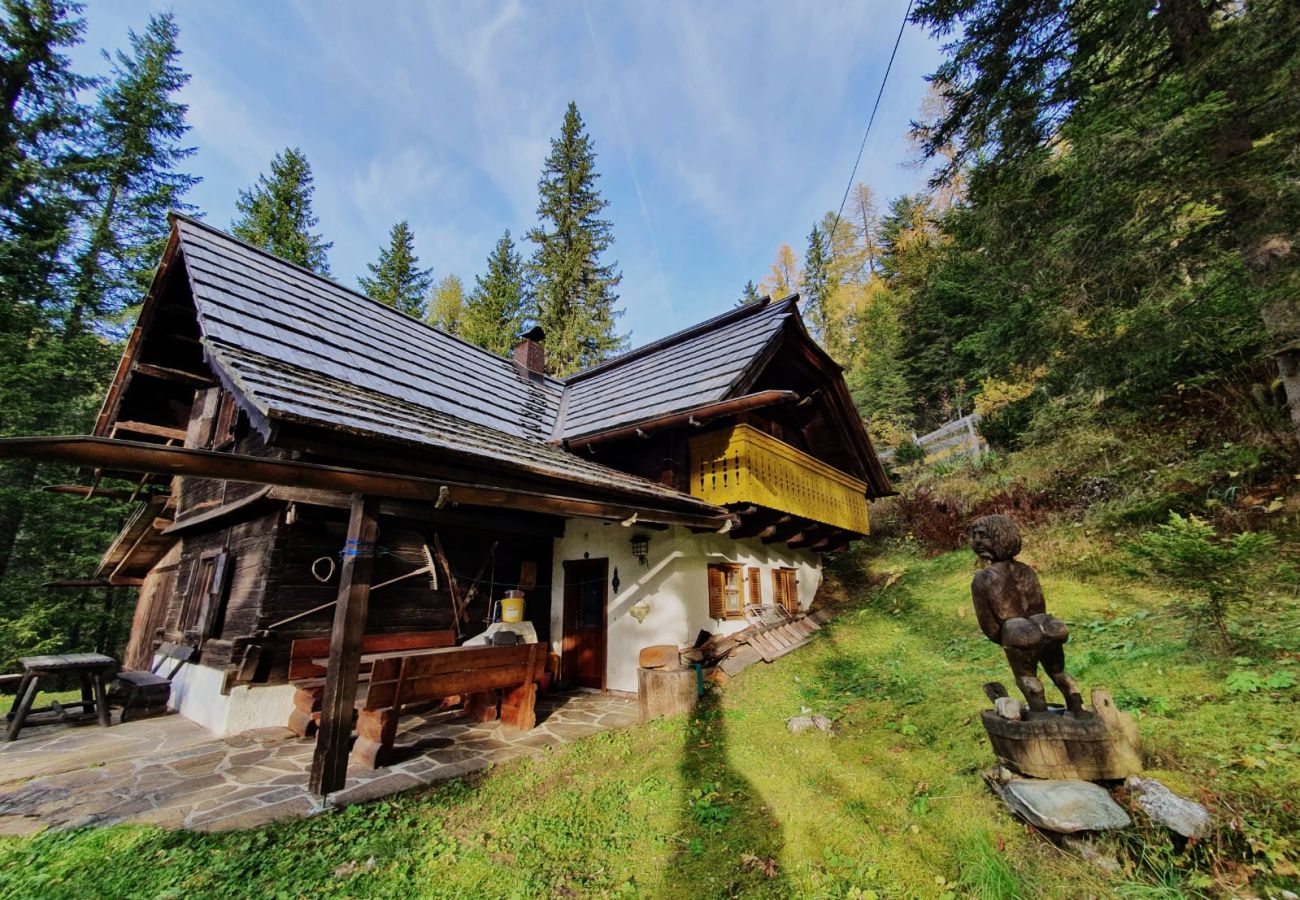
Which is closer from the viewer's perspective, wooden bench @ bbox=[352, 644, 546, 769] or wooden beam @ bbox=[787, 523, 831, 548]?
wooden bench @ bbox=[352, 644, 546, 769]

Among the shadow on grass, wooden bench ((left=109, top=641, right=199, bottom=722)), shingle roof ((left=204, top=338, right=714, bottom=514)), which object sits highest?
shingle roof ((left=204, top=338, right=714, bottom=514))

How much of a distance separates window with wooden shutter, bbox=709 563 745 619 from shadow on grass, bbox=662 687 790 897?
2927mm

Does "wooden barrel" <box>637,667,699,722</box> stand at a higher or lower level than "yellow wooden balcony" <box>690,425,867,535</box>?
lower

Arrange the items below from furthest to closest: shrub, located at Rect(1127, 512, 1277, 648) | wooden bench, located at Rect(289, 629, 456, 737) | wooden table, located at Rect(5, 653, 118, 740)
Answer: wooden table, located at Rect(5, 653, 118, 740) < wooden bench, located at Rect(289, 629, 456, 737) < shrub, located at Rect(1127, 512, 1277, 648)

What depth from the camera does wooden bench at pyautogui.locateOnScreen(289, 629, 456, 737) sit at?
18.2ft

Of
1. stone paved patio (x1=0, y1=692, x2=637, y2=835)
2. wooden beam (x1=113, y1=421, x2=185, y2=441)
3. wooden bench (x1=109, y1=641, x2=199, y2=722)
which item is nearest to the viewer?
stone paved patio (x1=0, y1=692, x2=637, y2=835)

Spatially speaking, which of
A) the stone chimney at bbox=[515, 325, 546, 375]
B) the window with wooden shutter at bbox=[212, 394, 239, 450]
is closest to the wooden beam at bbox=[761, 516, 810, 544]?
the stone chimney at bbox=[515, 325, 546, 375]

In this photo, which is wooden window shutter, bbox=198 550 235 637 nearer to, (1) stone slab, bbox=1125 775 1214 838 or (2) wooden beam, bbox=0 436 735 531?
(2) wooden beam, bbox=0 436 735 531

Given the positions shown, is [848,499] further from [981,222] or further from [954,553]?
[981,222]

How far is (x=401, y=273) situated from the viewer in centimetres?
2177

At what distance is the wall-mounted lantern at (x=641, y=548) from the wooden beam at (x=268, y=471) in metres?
1.89

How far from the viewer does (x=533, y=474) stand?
498 cm

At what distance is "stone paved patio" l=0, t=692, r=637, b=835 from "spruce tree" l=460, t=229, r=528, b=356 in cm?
1690

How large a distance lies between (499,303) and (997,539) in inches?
838
